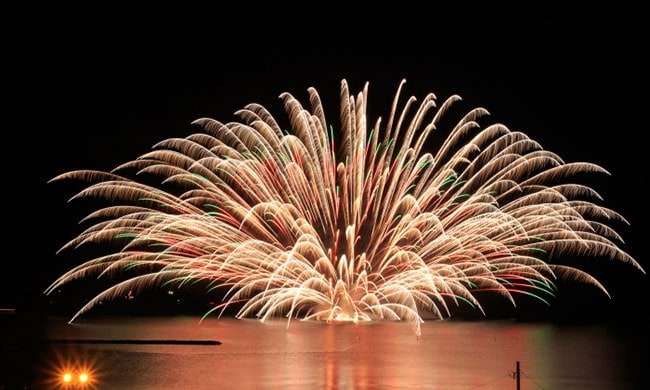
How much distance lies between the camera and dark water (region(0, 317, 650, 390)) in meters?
23.5

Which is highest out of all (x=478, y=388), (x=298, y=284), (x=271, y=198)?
(x=271, y=198)

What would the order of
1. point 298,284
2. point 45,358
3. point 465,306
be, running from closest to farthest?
point 45,358
point 298,284
point 465,306

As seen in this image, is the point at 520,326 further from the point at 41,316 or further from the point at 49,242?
the point at 49,242

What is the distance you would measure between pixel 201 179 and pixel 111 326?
46.9 feet

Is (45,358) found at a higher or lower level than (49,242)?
lower

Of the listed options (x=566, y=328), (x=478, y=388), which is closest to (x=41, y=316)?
(x=566, y=328)

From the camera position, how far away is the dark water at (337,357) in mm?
23516

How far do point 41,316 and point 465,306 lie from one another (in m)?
33.2

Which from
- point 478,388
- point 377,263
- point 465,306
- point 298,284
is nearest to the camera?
point 478,388

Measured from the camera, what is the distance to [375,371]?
25.8 metres

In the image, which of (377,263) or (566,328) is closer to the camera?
(377,263)

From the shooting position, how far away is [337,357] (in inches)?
1145

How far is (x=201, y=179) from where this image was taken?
108ft

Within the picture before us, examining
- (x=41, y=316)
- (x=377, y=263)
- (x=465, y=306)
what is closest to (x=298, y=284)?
(x=377, y=263)
